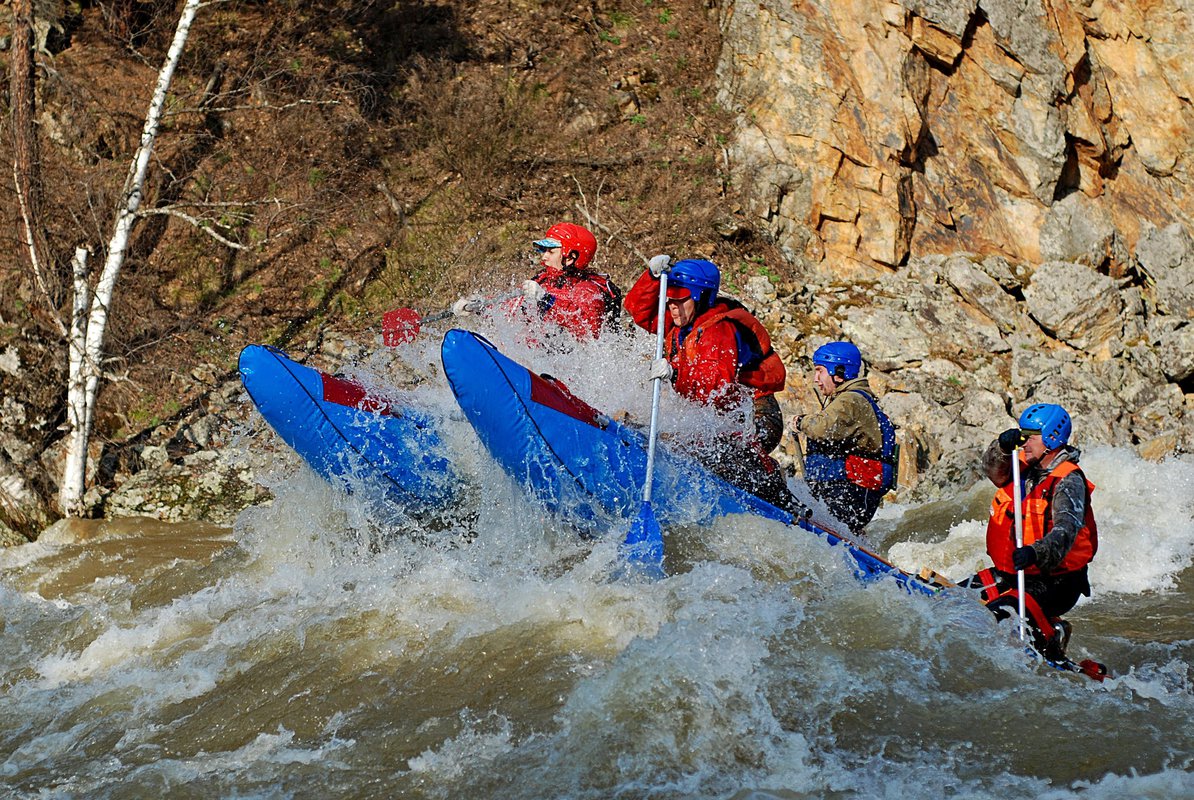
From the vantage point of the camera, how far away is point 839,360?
5930 mm

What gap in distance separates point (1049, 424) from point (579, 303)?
9.05 ft

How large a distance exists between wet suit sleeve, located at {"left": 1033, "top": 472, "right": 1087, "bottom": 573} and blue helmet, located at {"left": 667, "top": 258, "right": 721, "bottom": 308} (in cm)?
202

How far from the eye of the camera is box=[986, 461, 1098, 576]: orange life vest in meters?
5.04

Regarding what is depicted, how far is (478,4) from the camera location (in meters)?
13.7

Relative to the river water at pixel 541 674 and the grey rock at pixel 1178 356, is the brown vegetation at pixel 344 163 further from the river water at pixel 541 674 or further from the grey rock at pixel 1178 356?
the grey rock at pixel 1178 356

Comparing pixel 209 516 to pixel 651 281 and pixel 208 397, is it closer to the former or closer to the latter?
pixel 208 397

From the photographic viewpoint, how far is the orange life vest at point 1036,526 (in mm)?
5035

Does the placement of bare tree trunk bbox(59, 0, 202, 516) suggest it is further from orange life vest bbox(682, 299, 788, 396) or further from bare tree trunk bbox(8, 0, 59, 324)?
orange life vest bbox(682, 299, 788, 396)

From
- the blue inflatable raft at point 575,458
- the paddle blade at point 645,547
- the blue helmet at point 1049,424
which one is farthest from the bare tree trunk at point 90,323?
the blue helmet at point 1049,424

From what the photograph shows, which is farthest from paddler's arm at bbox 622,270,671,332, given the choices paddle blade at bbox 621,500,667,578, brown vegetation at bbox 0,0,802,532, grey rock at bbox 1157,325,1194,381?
grey rock at bbox 1157,325,1194,381

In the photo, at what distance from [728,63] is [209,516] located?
844 centimetres

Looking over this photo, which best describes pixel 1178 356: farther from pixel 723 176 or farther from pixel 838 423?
pixel 838 423

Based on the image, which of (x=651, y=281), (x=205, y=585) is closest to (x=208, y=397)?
(x=205, y=585)

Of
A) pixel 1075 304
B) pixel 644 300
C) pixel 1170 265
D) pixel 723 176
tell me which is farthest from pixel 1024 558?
pixel 1170 265
